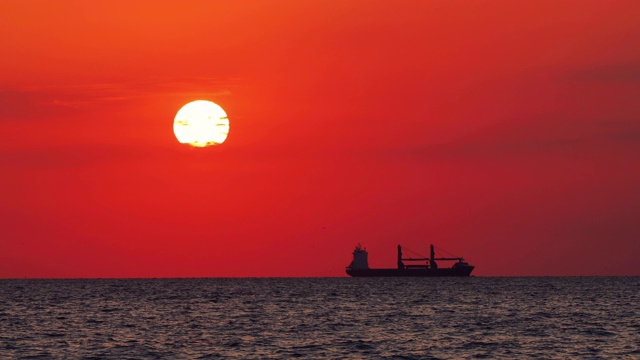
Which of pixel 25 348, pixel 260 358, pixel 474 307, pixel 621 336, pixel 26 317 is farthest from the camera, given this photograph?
pixel 474 307

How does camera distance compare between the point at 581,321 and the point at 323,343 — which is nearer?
the point at 323,343

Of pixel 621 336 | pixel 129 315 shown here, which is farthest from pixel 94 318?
pixel 621 336

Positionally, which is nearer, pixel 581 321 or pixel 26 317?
pixel 581 321

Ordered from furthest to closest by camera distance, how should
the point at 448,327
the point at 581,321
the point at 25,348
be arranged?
1. the point at 581,321
2. the point at 448,327
3. the point at 25,348

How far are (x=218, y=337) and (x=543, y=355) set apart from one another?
26269mm

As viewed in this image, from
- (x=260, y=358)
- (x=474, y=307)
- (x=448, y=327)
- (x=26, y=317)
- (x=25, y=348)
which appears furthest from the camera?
(x=474, y=307)

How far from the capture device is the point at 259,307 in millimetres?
126125

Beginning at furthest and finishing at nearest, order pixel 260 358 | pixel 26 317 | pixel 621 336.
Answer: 1. pixel 26 317
2. pixel 621 336
3. pixel 260 358

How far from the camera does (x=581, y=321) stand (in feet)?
321

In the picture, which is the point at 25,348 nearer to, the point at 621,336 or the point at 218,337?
the point at 218,337

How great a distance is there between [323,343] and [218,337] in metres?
10.2

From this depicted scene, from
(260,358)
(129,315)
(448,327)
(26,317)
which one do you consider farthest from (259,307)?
(260,358)

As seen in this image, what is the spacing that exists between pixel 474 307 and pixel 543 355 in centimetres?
5971

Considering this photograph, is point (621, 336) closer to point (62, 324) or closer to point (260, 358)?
point (260, 358)
